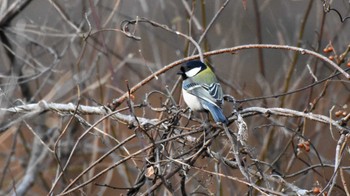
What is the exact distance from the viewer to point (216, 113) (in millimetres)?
3340

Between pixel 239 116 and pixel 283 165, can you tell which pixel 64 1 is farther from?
pixel 239 116

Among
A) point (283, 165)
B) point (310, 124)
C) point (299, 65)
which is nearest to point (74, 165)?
point (283, 165)

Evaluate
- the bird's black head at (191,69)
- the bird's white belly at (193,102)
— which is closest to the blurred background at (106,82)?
the bird's black head at (191,69)

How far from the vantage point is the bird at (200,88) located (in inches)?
147

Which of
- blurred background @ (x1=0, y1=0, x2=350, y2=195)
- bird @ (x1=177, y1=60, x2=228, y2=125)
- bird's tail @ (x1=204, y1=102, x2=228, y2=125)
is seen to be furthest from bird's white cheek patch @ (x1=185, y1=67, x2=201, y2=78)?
bird's tail @ (x1=204, y1=102, x2=228, y2=125)

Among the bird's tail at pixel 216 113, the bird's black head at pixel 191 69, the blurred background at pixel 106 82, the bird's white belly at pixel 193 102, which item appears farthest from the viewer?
the blurred background at pixel 106 82

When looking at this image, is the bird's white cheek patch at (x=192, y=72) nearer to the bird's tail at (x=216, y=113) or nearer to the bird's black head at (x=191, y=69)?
the bird's black head at (x=191, y=69)

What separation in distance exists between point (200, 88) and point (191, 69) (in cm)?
14

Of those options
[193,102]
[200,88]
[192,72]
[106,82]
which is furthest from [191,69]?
[106,82]

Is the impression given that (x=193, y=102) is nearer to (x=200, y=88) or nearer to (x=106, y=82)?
(x=200, y=88)

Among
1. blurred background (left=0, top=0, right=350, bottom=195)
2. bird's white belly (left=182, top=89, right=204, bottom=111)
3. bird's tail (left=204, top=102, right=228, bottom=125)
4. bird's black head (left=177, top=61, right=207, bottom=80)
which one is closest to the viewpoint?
bird's tail (left=204, top=102, right=228, bottom=125)

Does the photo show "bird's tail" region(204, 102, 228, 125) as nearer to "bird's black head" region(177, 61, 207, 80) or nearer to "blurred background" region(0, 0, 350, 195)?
"bird's black head" region(177, 61, 207, 80)

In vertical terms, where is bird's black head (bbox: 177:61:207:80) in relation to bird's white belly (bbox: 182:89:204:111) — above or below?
above

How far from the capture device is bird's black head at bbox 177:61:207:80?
4.02 metres
